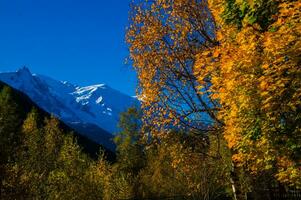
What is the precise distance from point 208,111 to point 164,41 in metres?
3.47

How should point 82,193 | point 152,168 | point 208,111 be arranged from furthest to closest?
point 152,168 < point 82,193 < point 208,111

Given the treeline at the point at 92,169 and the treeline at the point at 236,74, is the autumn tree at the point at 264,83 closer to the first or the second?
the treeline at the point at 236,74

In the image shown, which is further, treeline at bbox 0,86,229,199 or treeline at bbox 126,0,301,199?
treeline at bbox 0,86,229,199

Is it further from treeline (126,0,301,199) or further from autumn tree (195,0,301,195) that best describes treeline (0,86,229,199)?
autumn tree (195,0,301,195)

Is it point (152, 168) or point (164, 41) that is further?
point (152, 168)

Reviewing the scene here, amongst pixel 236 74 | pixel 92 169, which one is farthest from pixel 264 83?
pixel 92 169

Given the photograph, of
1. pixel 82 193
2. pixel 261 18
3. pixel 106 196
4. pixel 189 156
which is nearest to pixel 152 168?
pixel 106 196

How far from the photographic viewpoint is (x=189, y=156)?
16.9 meters

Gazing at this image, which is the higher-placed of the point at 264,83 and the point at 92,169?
the point at 92,169

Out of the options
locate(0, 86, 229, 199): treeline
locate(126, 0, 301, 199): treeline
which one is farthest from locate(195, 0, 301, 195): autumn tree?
locate(0, 86, 229, 199): treeline

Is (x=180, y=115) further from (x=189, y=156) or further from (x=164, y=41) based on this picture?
(x=164, y=41)

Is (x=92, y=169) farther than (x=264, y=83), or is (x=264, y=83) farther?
(x=92, y=169)

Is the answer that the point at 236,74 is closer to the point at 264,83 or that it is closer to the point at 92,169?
the point at 264,83

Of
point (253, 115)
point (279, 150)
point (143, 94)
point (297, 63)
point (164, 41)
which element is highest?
point (164, 41)
